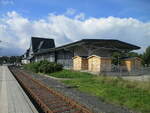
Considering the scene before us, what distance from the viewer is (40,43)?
230ft

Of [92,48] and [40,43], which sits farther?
[40,43]

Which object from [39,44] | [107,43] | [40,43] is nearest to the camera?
[107,43]

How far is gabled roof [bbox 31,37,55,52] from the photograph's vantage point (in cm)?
6801

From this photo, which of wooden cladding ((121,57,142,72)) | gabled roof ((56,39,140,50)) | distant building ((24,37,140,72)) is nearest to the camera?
wooden cladding ((121,57,142,72))

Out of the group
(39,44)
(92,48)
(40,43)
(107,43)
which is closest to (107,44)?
(107,43)

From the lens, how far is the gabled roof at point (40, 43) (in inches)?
2678

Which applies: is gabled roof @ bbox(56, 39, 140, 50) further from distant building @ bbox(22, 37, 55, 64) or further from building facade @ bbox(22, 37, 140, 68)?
distant building @ bbox(22, 37, 55, 64)

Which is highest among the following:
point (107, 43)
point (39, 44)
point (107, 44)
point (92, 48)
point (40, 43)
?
point (40, 43)

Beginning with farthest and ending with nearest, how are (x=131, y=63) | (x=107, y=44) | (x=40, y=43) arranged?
(x=40, y=43) < (x=107, y=44) < (x=131, y=63)

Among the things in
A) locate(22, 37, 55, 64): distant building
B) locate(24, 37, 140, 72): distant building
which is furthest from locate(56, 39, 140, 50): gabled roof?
locate(22, 37, 55, 64): distant building

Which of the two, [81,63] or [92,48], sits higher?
[92,48]

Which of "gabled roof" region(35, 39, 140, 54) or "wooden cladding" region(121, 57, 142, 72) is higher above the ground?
"gabled roof" region(35, 39, 140, 54)

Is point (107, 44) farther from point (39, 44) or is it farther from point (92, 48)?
point (39, 44)

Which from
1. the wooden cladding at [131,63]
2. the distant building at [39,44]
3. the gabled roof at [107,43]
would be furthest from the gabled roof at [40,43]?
the wooden cladding at [131,63]
